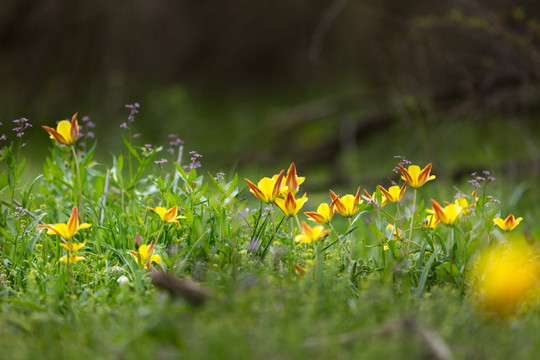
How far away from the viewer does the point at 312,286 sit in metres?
1.70

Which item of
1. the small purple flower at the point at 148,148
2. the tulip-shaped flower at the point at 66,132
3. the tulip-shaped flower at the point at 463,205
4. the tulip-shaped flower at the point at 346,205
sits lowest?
the tulip-shaped flower at the point at 66,132

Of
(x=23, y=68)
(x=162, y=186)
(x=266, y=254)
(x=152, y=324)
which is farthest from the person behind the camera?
(x=23, y=68)

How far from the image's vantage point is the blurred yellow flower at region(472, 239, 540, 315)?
1699mm

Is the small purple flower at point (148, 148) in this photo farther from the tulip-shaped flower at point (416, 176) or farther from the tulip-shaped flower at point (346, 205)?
the tulip-shaped flower at point (416, 176)

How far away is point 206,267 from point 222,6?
931 cm

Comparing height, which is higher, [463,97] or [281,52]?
[281,52]

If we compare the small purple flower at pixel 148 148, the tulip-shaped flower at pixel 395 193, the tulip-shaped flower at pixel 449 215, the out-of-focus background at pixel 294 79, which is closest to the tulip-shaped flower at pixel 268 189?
the tulip-shaped flower at pixel 395 193

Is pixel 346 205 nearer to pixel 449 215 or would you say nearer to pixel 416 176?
pixel 416 176

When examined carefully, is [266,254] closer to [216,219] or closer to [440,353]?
[216,219]

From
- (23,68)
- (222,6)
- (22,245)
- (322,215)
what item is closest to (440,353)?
(322,215)

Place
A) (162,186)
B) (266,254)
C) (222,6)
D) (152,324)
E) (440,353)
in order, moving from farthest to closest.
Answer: (222,6) < (162,186) < (266,254) < (152,324) < (440,353)

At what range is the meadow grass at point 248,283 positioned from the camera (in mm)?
1285

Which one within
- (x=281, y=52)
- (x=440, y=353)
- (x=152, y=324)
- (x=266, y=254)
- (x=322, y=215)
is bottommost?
(x=152, y=324)

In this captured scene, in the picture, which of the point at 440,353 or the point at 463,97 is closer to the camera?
the point at 440,353
